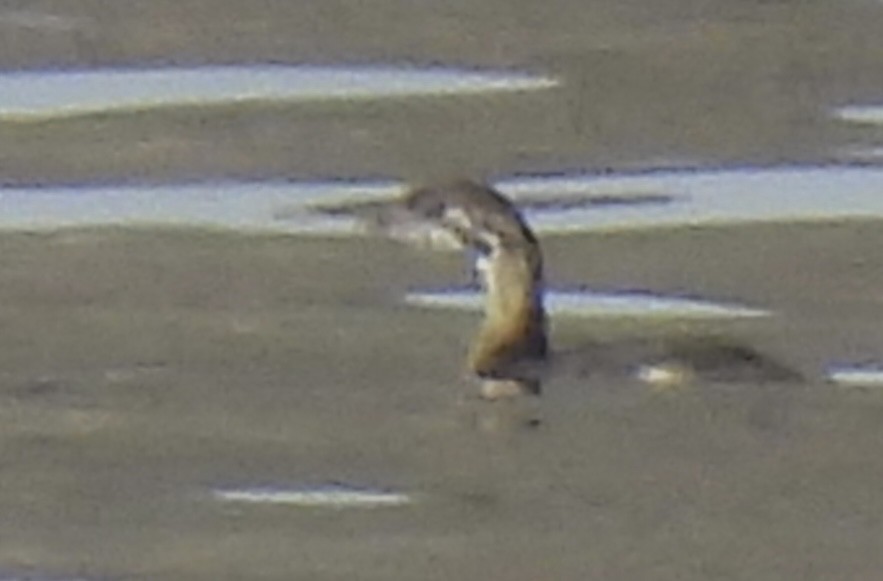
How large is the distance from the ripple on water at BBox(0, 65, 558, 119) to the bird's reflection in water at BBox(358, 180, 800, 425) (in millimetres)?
2257

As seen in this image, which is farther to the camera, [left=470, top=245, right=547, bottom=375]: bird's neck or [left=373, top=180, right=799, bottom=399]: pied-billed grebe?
[left=470, top=245, right=547, bottom=375]: bird's neck

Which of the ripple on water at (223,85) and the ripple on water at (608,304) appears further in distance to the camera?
the ripple on water at (223,85)

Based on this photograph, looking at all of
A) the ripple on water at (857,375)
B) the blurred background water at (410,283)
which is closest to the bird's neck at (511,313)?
the blurred background water at (410,283)

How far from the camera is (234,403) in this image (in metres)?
13.6

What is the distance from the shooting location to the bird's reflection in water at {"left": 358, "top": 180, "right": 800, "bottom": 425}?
13781 millimetres

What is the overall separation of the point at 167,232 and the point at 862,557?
149 inches

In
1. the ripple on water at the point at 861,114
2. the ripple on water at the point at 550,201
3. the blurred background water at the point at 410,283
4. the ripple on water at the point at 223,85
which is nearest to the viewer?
the blurred background water at the point at 410,283

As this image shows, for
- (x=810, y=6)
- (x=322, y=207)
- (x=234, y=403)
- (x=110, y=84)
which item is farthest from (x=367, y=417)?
(x=810, y=6)

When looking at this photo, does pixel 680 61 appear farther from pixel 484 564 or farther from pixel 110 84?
pixel 484 564

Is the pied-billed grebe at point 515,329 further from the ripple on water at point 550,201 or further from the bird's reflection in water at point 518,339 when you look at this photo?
the ripple on water at point 550,201

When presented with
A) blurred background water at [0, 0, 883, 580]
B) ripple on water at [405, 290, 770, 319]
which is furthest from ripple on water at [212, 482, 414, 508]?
ripple on water at [405, 290, 770, 319]

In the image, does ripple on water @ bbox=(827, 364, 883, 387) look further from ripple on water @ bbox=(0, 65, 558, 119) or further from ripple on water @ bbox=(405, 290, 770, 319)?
ripple on water @ bbox=(0, 65, 558, 119)

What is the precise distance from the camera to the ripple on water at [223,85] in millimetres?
16922

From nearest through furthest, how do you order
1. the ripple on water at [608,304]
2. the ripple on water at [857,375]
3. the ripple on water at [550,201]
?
the ripple on water at [857,375] → the ripple on water at [608,304] → the ripple on water at [550,201]
